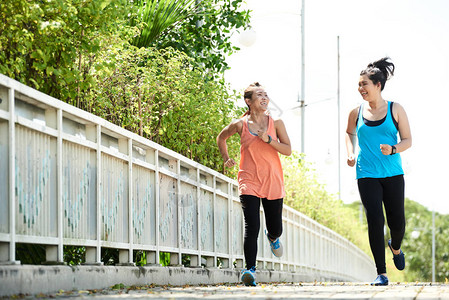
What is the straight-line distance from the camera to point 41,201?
6.64m

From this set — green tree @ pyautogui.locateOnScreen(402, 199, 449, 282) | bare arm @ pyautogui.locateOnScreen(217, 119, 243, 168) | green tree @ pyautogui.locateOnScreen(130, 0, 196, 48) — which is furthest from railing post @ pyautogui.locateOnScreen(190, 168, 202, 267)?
green tree @ pyautogui.locateOnScreen(402, 199, 449, 282)

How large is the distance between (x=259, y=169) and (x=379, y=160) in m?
1.23

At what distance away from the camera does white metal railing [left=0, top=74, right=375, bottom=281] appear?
20.6 feet

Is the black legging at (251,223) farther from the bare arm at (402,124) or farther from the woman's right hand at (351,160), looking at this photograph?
the bare arm at (402,124)

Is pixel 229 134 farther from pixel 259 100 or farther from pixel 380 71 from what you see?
pixel 380 71

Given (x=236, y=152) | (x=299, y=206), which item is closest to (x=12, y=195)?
(x=236, y=152)

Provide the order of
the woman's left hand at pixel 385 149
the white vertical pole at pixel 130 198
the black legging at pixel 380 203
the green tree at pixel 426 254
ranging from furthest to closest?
1. the green tree at pixel 426 254
2. the black legging at pixel 380 203
3. the woman's left hand at pixel 385 149
4. the white vertical pole at pixel 130 198

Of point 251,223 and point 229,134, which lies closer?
point 251,223

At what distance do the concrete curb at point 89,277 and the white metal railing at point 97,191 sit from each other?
0.52 feet

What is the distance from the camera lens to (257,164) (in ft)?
29.6

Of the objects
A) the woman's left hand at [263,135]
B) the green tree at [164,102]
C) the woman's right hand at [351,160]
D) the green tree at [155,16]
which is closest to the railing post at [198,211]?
the green tree at [164,102]

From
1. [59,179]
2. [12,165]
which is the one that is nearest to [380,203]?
[59,179]

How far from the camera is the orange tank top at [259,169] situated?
8.99 meters

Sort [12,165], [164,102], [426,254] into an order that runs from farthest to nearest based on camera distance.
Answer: [426,254], [164,102], [12,165]
